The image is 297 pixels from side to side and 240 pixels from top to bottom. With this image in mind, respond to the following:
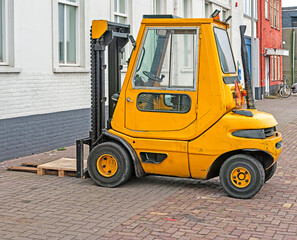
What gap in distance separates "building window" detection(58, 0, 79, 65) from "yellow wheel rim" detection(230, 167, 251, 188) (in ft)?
20.9

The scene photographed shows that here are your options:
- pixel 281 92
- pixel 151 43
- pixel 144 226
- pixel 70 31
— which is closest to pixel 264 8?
pixel 281 92

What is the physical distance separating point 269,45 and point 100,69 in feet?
107

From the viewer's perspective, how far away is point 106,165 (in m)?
8.65

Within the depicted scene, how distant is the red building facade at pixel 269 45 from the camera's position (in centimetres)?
3647

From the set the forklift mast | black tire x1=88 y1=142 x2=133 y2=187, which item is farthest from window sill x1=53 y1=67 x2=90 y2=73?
black tire x1=88 y1=142 x2=133 y2=187

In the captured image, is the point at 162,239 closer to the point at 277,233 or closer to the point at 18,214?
the point at 277,233

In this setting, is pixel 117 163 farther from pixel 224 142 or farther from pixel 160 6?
pixel 160 6

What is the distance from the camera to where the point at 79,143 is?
880 cm

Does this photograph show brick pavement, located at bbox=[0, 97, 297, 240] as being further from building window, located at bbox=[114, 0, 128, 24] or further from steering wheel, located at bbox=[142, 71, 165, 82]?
building window, located at bbox=[114, 0, 128, 24]

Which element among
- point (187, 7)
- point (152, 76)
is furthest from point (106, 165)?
point (187, 7)

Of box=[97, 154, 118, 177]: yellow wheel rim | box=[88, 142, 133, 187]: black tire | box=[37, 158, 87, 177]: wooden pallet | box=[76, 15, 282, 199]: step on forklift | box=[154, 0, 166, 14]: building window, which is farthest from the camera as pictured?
box=[154, 0, 166, 14]: building window

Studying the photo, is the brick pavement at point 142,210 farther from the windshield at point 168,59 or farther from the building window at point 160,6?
the building window at point 160,6

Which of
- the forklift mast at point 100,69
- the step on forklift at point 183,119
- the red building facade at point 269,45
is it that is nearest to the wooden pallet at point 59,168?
the forklift mast at point 100,69

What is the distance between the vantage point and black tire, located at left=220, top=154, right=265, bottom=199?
7922 mm
